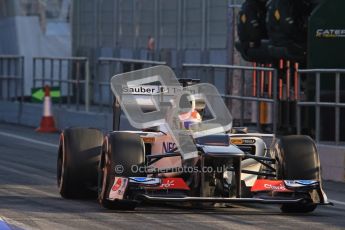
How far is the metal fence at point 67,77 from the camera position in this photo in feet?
83.9

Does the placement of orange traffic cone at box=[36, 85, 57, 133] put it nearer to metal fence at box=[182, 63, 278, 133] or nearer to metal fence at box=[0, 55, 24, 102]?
metal fence at box=[0, 55, 24, 102]

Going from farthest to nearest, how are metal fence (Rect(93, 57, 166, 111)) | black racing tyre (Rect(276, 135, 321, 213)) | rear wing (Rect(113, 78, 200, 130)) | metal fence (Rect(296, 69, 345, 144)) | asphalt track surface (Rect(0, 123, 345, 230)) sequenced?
1. metal fence (Rect(93, 57, 166, 111))
2. metal fence (Rect(296, 69, 345, 144))
3. rear wing (Rect(113, 78, 200, 130))
4. black racing tyre (Rect(276, 135, 321, 213))
5. asphalt track surface (Rect(0, 123, 345, 230))

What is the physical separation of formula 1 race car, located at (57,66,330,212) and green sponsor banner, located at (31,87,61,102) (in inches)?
555

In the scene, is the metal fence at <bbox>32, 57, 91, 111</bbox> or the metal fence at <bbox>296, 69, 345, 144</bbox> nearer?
the metal fence at <bbox>296, 69, 345, 144</bbox>

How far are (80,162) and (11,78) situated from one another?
16064mm

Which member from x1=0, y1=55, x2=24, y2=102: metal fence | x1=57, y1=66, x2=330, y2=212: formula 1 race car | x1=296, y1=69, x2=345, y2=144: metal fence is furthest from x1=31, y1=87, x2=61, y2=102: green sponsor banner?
x1=57, y1=66, x2=330, y2=212: formula 1 race car

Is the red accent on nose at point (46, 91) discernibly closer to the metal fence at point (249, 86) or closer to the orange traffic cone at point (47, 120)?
the orange traffic cone at point (47, 120)

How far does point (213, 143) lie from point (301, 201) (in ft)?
3.49

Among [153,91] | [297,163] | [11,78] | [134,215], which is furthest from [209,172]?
[11,78]

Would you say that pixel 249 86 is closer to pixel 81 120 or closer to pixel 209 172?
pixel 81 120

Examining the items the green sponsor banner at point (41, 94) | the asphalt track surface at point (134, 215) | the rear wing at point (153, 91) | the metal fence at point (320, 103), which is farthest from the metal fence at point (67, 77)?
the rear wing at point (153, 91)

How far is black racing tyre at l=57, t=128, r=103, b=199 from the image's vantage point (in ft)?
43.0

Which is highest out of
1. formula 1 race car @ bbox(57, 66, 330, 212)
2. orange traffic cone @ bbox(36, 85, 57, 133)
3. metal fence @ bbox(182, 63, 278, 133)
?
metal fence @ bbox(182, 63, 278, 133)

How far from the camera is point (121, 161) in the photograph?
1191cm
